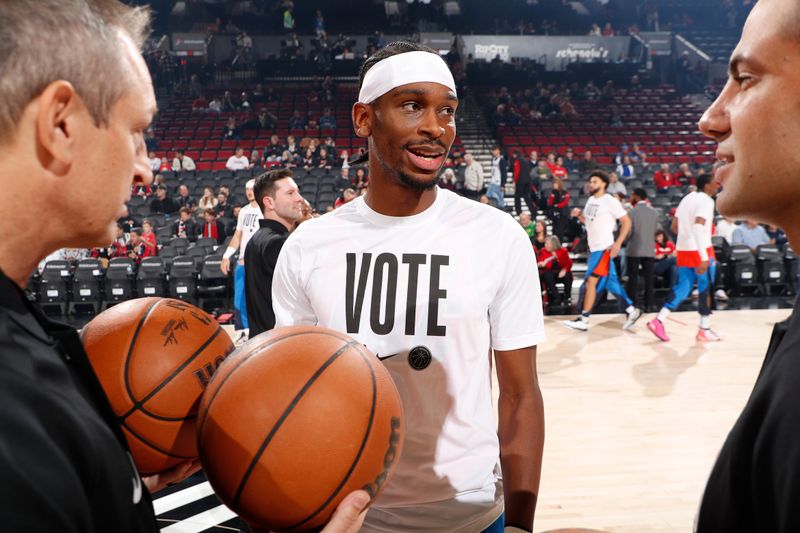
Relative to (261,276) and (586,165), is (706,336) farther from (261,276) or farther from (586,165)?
(586,165)

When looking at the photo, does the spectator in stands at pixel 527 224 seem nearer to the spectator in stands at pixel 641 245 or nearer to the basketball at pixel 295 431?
the spectator in stands at pixel 641 245

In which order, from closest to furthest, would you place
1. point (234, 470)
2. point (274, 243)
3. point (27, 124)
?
point (27, 124) → point (234, 470) → point (274, 243)

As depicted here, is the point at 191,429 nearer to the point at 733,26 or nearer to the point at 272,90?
the point at 272,90

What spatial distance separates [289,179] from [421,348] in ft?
10.5

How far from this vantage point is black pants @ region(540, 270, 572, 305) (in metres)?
8.88

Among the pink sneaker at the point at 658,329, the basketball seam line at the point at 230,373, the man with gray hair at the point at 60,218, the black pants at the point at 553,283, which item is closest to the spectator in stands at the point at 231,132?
the black pants at the point at 553,283

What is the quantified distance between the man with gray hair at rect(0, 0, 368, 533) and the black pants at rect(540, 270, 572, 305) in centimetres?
824

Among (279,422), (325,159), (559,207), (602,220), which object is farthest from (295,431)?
(325,159)

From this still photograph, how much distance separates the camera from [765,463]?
0.74 m

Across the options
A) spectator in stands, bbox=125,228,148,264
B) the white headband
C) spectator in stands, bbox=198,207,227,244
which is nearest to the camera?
the white headband

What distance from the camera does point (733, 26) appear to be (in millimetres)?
24594

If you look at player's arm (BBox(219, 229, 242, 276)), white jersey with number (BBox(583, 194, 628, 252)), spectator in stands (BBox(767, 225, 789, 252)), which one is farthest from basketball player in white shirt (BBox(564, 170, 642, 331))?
player's arm (BBox(219, 229, 242, 276))

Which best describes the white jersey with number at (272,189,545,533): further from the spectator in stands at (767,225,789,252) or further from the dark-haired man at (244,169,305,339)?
the spectator in stands at (767,225,789,252)

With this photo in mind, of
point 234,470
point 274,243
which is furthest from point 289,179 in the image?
point 234,470
